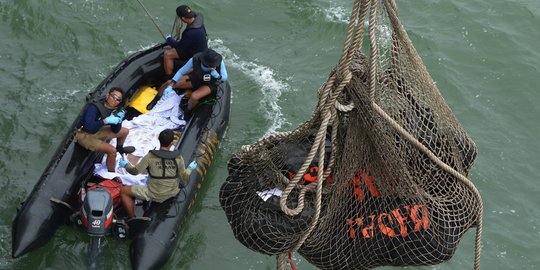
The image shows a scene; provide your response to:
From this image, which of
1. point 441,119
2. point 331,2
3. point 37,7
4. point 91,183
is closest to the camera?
point 441,119

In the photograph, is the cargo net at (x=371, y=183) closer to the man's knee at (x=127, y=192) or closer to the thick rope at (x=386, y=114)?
the thick rope at (x=386, y=114)

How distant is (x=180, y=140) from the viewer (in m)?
8.85

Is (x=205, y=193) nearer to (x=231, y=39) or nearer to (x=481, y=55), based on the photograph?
(x=231, y=39)

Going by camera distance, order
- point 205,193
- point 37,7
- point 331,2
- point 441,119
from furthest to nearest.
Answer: point 331,2 < point 37,7 < point 205,193 < point 441,119

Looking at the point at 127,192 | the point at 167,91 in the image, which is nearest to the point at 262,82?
the point at 167,91

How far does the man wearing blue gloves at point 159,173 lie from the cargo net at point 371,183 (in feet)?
6.94

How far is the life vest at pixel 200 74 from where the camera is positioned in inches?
363

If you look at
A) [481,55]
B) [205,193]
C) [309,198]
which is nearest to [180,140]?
[205,193]

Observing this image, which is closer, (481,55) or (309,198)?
(309,198)

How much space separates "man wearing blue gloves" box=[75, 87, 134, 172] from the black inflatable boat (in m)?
0.18

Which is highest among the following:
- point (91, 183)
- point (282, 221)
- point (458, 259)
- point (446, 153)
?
point (446, 153)

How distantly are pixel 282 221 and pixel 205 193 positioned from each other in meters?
4.37

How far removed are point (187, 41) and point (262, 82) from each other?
2054mm

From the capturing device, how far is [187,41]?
9.66 m
